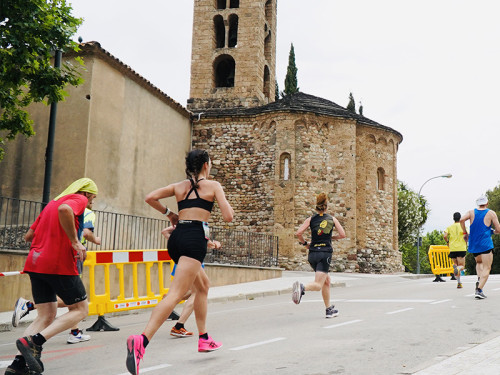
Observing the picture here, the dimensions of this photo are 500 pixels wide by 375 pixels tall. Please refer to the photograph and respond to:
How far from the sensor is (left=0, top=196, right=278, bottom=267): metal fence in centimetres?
1116

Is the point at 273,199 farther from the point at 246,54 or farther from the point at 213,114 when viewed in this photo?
the point at 246,54

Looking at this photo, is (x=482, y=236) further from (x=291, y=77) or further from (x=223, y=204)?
(x=291, y=77)

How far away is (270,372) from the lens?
15.0 ft

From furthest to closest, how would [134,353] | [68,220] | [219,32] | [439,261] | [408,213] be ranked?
[408,213] < [219,32] < [439,261] < [68,220] < [134,353]

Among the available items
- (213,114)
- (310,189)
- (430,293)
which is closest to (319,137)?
(310,189)

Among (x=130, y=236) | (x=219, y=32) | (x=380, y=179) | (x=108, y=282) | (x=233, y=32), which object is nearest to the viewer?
(x=108, y=282)

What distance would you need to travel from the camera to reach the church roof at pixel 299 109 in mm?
26969

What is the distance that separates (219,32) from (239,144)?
29.9 feet

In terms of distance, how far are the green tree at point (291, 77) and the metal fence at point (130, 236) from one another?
29377 millimetres

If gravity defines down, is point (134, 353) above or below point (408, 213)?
below

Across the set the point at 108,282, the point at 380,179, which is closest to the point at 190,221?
the point at 108,282

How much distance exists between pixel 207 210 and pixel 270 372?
155cm

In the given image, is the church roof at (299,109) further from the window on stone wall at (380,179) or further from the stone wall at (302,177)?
the window on stone wall at (380,179)

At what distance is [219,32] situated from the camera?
3306 centimetres
